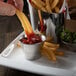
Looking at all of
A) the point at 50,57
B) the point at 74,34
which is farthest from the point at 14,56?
the point at 74,34

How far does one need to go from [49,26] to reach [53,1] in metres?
0.11

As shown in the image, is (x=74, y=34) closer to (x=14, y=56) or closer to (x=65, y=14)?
(x=65, y=14)

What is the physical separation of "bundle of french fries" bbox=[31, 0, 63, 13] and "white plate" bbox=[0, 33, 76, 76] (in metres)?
0.20

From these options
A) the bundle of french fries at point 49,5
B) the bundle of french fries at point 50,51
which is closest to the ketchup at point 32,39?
the bundle of french fries at point 50,51

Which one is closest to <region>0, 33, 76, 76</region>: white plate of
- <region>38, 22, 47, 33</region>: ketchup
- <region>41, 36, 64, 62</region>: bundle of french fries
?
<region>41, 36, 64, 62</region>: bundle of french fries

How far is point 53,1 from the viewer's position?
82 cm

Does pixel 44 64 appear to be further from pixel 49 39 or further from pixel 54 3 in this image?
pixel 54 3

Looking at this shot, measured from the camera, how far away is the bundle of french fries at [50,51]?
29.1 inches

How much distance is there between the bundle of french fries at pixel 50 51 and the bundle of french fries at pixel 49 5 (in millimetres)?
133

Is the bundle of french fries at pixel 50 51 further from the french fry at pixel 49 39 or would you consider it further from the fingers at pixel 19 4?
the fingers at pixel 19 4

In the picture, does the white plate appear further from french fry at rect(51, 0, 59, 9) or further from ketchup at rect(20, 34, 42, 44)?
french fry at rect(51, 0, 59, 9)

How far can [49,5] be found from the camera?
81cm

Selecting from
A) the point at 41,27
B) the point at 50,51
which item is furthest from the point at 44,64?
the point at 41,27

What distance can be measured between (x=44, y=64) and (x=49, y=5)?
0.85 ft
